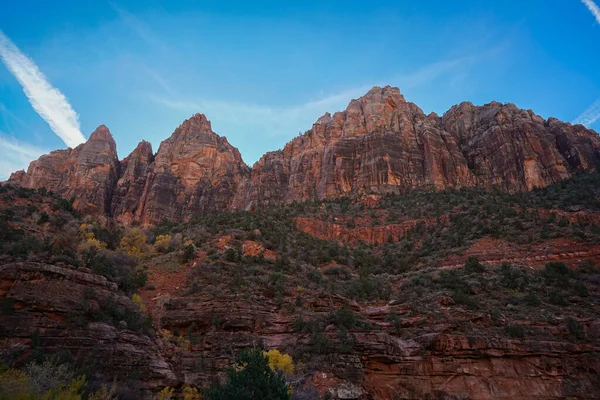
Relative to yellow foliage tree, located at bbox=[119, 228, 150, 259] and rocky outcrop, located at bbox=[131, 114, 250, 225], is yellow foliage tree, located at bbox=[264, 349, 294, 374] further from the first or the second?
rocky outcrop, located at bbox=[131, 114, 250, 225]

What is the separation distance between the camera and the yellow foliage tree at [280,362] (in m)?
19.4

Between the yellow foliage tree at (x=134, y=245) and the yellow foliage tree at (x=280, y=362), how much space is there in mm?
19286

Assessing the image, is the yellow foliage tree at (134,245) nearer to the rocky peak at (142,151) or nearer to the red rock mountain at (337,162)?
the red rock mountain at (337,162)

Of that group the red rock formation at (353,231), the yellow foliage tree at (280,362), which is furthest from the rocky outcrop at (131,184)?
the yellow foliage tree at (280,362)

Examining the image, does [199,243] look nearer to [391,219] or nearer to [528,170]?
[391,219]

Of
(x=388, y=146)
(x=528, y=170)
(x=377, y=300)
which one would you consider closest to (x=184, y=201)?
(x=388, y=146)

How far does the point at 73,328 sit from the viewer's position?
57.2 ft

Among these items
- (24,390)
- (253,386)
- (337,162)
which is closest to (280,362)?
(253,386)

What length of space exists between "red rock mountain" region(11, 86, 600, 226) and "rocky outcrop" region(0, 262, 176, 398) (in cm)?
3552

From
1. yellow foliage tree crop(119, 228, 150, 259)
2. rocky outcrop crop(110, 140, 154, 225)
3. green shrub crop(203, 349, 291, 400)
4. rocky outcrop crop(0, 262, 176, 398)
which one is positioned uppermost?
rocky outcrop crop(110, 140, 154, 225)

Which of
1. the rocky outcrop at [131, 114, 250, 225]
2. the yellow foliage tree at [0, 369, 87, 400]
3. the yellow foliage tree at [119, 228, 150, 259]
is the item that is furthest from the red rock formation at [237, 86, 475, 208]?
the yellow foliage tree at [0, 369, 87, 400]

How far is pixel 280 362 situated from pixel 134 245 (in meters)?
24.5

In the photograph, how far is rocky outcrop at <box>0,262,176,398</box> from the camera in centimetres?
1608

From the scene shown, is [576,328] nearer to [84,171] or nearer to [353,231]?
[353,231]
